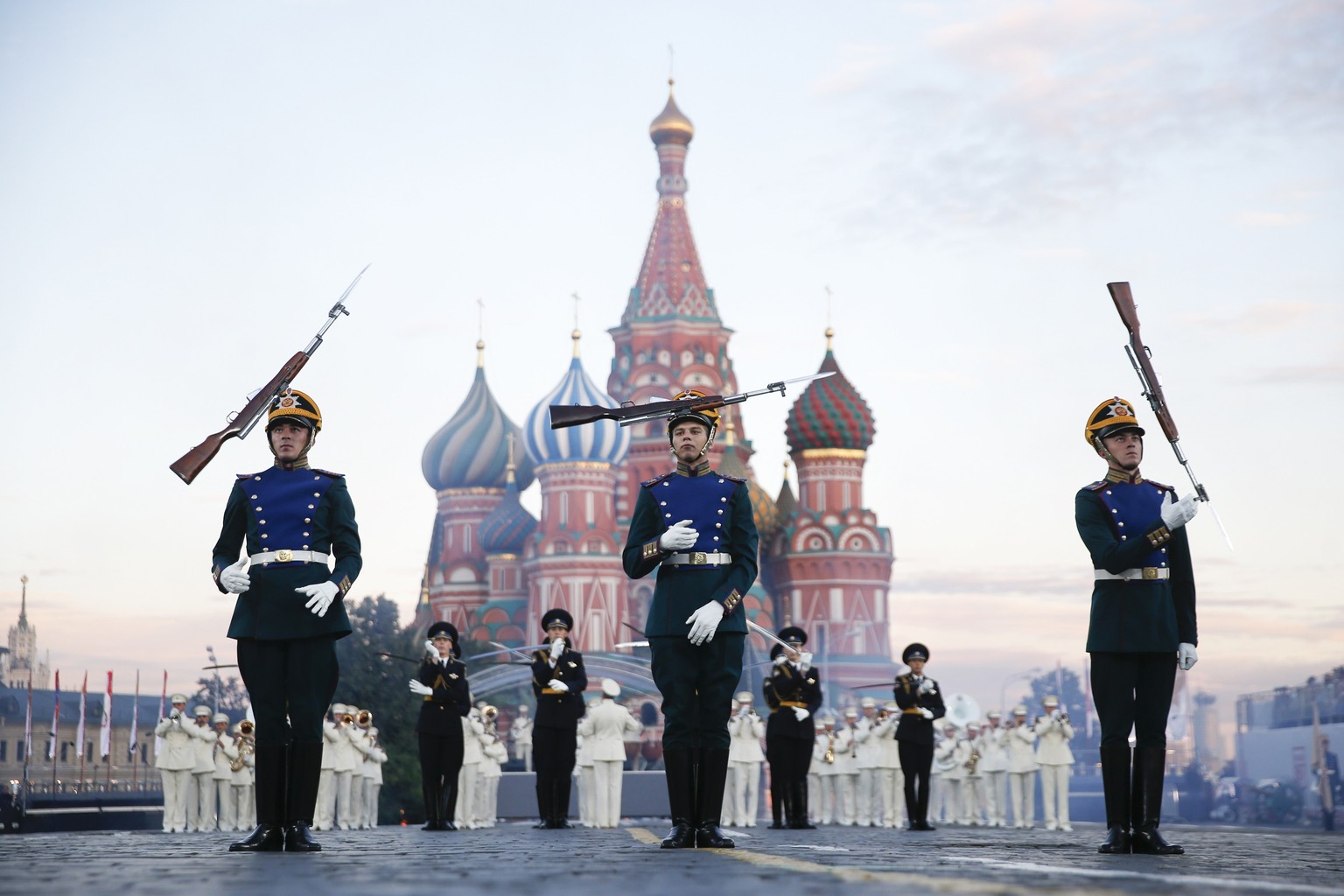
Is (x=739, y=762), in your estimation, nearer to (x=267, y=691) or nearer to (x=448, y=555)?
(x=267, y=691)

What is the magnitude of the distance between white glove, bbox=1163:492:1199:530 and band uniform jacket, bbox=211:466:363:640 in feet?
11.1

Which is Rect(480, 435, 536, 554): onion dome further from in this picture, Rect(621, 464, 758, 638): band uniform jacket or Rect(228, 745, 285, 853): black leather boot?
Rect(228, 745, 285, 853): black leather boot

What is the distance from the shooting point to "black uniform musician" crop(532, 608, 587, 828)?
15.2 metres

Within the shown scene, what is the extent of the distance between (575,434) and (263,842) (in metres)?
61.9

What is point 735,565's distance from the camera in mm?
7984

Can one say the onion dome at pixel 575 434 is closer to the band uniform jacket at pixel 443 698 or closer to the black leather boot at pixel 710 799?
the band uniform jacket at pixel 443 698

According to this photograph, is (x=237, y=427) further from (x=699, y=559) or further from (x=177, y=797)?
(x=177, y=797)

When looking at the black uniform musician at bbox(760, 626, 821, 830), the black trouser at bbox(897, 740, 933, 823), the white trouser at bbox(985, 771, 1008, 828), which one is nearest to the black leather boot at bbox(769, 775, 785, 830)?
the black uniform musician at bbox(760, 626, 821, 830)

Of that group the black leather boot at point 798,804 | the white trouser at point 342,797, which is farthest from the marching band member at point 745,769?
the black leather boot at point 798,804

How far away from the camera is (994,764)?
2327cm

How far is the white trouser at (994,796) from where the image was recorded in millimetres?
23609

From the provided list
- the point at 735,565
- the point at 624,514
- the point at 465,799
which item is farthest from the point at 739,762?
the point at 624,514

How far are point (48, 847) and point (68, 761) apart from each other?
65865mm

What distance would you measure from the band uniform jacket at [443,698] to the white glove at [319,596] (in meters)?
7.60
